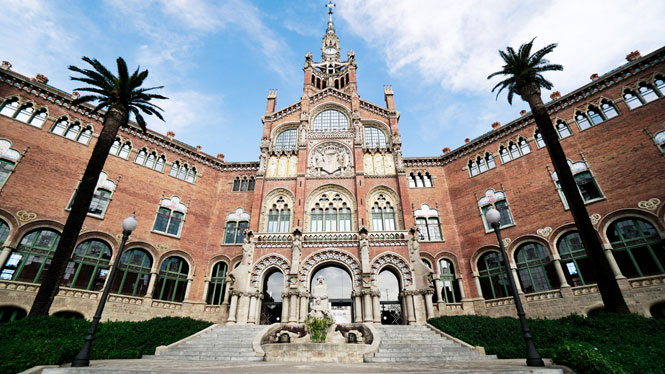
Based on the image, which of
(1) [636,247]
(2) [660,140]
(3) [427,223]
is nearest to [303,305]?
(3) [427,223]

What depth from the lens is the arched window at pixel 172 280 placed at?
23.1 metres

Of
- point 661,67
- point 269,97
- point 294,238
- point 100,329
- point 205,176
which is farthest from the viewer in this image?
point 269,97

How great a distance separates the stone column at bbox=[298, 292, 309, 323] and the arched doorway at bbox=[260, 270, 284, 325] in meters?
2.25

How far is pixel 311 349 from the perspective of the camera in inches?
505

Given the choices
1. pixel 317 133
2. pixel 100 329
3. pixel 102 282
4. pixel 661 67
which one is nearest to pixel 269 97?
pixel 317 133

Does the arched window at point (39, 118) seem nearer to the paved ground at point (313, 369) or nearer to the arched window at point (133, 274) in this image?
the arched window at point (133, 274)

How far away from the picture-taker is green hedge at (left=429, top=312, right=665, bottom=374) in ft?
23.6

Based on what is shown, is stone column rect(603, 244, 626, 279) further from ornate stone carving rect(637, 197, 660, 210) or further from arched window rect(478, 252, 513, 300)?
arched window rect(478, 252, 513, 300)

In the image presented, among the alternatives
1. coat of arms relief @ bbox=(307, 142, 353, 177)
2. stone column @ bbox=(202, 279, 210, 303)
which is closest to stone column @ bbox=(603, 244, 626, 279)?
coat of arms relief @ bbox=(307, 142, 353, 177)

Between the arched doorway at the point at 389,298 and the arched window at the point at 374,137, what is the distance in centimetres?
1206

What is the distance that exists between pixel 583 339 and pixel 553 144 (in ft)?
34.3

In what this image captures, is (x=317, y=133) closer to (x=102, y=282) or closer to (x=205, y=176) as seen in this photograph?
(x=205, y=176)

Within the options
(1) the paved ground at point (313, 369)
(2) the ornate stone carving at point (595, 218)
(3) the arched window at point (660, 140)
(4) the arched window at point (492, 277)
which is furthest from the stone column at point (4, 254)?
(3) the arched window at point (660, 140)

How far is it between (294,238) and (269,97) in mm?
16833
